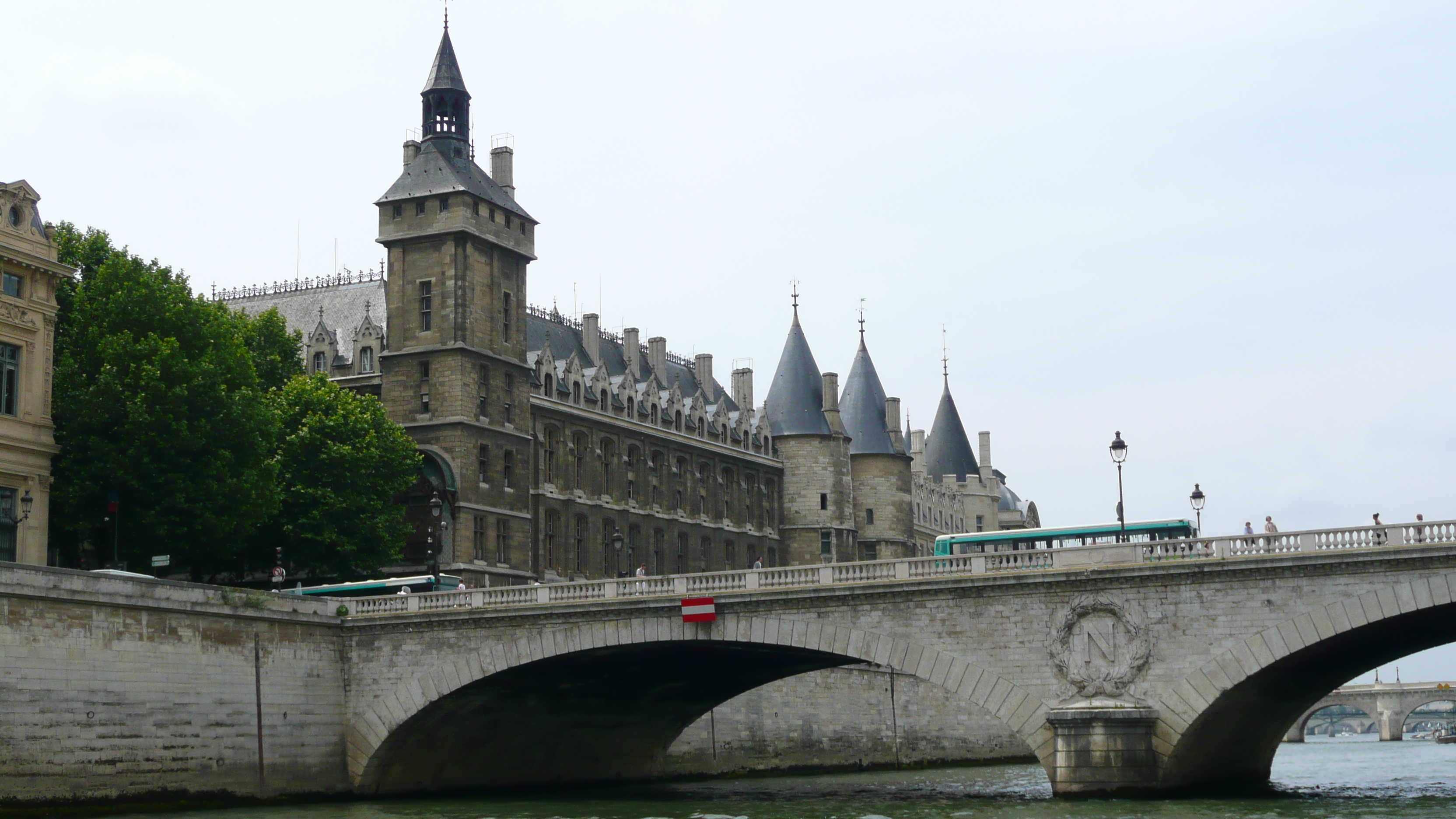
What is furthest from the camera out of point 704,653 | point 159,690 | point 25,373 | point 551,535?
point 551,535

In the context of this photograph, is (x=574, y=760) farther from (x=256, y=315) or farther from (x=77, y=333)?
(x=256, y=315)

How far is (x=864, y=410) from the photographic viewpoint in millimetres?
105000

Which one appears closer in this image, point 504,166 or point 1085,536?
point 1085,536

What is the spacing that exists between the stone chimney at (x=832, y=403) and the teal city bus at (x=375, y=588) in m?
41.6

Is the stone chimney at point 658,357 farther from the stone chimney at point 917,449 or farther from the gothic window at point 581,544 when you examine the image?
the stone chimney at point 917,449

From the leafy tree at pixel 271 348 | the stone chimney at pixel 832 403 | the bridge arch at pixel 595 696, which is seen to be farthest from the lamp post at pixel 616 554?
the stone chimney at pixel 832 403

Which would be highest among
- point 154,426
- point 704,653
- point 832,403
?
point 832,403

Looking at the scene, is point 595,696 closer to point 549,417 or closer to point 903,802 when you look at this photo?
point 903,802

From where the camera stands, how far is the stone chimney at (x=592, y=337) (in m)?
91.6

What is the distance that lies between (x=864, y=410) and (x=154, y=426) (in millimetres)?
56504

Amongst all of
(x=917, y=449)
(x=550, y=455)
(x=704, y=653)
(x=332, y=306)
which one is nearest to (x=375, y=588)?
(x=704, y=653)

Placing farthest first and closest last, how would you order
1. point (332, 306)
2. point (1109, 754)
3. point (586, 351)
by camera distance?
point (586, 351) → point (332, 306) → point (1109, 754)

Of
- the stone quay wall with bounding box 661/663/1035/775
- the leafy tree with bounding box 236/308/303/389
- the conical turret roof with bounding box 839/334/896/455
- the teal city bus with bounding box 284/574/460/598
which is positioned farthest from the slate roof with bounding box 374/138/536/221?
the conical turret roof with bounding box 839/334/896/455

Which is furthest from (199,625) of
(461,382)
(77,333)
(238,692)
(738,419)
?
(738,419)
